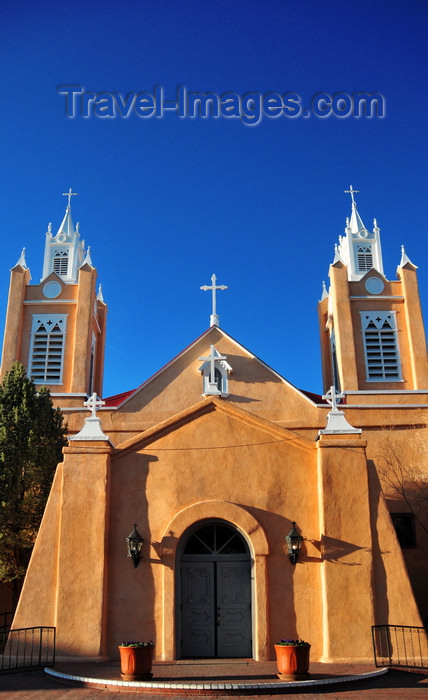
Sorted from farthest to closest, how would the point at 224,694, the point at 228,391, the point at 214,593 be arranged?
1. the point at 228,391
2. the point at 214,593
3. the point at 224,694

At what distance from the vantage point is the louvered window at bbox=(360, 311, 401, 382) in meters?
28.0

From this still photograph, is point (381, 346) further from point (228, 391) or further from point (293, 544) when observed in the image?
point (293, 544)

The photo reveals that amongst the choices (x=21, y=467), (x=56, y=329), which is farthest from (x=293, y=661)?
(x=56, y=329)

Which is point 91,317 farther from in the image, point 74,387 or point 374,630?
point 374,630

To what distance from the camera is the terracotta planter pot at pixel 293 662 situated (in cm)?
1281

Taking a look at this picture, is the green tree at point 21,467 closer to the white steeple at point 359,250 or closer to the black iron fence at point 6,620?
the black iron fence at point 6,620

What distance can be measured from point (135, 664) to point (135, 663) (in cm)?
2

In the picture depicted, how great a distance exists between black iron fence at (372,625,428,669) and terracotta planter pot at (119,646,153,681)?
16.8ft

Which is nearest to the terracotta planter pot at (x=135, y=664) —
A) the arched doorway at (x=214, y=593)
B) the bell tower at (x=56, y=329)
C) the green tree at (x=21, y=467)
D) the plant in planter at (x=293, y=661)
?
the arched doorway at (x=214, y=593)

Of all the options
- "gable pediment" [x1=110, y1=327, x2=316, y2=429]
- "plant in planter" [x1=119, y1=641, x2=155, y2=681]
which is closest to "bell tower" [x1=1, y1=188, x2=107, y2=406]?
"gable pediment" [x1=110, y1=327, x2=316, y2=429]

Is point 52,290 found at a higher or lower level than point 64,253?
lower

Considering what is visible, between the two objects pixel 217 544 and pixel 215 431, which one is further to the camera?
pixel 215 431

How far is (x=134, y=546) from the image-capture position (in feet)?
50.9

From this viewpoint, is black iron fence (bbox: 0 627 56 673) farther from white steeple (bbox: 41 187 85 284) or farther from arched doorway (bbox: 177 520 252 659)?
white steeple (bbox: 41 187 85 284)
